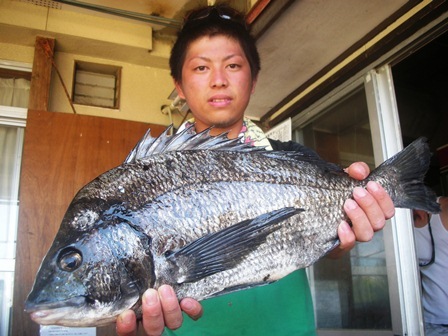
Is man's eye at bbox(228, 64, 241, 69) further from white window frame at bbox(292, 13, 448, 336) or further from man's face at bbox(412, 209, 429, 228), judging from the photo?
man's face at bbox(412, 209, 429, 228)

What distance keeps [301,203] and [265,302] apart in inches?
24.2

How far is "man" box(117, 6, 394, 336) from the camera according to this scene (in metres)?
1.60

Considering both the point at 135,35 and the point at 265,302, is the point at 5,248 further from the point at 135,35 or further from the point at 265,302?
the point at 265,302

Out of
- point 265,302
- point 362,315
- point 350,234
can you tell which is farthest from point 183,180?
point 362,315

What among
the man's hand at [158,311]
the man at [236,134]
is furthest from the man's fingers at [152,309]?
the man at [236,134]

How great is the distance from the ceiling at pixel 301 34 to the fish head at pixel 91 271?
6.41ft

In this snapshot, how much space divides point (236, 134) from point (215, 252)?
39.2 inches

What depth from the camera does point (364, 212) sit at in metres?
1.58

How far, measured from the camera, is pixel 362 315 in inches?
128

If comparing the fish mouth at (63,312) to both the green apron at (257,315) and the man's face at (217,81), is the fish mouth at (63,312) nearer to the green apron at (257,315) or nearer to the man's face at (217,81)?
the green apron at (257,315)

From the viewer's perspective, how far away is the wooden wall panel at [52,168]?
3727mm

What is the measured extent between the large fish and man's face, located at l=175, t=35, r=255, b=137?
0.48m

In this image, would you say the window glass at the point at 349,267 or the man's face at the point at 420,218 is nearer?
the window glass at the point at 349,267

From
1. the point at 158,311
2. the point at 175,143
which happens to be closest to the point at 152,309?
the point at 158,311
